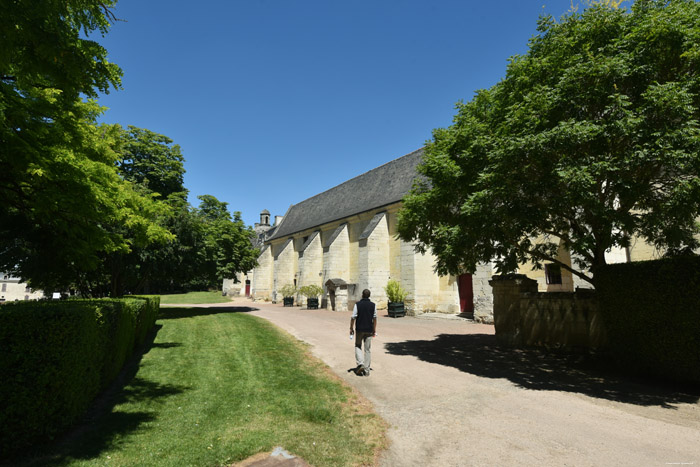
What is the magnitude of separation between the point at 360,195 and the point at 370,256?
780 centimetres

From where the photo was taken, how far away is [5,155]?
4793 millimetres

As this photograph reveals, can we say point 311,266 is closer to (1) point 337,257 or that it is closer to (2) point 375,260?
(1) point 337,257

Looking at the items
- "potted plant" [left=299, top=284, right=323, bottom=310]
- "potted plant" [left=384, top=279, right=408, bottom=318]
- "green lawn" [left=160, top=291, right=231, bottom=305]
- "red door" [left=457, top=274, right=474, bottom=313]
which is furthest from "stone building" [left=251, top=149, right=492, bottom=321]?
"green lawn" [left=160, top=291, right=231, bottom=305]

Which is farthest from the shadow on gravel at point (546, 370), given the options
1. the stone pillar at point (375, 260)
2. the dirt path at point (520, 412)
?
the stone pillar at point (375, 260)

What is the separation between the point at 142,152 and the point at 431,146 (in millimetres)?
16627

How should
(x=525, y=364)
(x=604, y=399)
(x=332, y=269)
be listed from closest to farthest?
1. (x=604, y=399)
2. (x=525, y=364)
3. (x=332, y=269)

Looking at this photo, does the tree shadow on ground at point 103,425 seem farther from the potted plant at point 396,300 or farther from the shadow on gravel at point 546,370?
the potted plant at point 396,300

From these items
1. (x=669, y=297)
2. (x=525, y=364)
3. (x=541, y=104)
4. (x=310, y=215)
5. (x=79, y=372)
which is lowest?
(x=525, y=364)

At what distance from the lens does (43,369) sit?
11.6 ft

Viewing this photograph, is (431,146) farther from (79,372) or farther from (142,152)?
(142,152)

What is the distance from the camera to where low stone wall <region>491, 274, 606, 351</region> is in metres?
8.37

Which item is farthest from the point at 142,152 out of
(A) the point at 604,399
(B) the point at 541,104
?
(A) the point at 604,399

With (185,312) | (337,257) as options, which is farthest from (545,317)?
(185,312)

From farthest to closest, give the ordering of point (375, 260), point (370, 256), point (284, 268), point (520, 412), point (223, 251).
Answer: point (284, 268) → point (375, 260) → point (370, 256) → point (223, 251) → point (520, 412)
